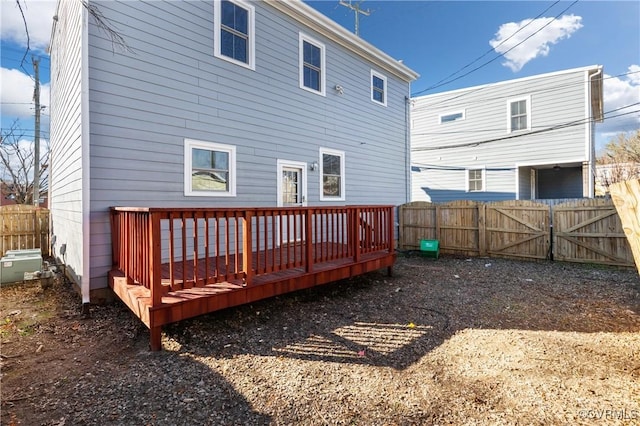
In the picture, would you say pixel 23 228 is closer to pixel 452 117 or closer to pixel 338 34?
pixel 338 34

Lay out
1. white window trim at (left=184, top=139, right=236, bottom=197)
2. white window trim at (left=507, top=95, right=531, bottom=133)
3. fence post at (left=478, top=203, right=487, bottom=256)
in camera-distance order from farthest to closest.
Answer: white window trim at (left=507, top=95, right=531, bottom=133) → fence post at (left=478, top=203, right=487, bottom=256) → white window trim at (left=184, top=139, right=236, bottom=197)

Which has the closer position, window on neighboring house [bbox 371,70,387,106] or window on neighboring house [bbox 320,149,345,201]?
window on neighboring house [bbox 320,149,345,201]

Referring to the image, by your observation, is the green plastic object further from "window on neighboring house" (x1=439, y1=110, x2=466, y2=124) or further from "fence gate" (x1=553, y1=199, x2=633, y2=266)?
"window on neighboring house" (x1=439, y1=110, x2=466, y2=124)

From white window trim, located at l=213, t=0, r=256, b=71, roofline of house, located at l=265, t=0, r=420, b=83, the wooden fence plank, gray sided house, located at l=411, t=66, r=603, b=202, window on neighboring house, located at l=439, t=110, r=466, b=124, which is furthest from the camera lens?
window on neighboring house, located at l=439, t=110, r=466, b=124

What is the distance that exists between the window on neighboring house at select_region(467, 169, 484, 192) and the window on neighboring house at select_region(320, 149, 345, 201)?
810cm

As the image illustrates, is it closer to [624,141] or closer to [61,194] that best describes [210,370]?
[61,194]

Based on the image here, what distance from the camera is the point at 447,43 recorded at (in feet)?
42.1

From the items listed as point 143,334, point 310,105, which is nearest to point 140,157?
point 143,334

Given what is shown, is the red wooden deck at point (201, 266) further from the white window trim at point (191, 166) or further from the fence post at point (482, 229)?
the fence post at point (482, 229)

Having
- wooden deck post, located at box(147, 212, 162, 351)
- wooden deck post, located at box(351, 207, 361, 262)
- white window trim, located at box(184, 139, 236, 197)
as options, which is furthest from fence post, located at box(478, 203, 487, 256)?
wooden deck post, located at box(147, 212, 162, 351)

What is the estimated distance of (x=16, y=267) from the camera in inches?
220

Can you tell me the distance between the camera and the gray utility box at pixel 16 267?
18.2 feet

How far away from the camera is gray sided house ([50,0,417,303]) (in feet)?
15.0

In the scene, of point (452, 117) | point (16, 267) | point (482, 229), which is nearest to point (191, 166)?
point (16, 267)
